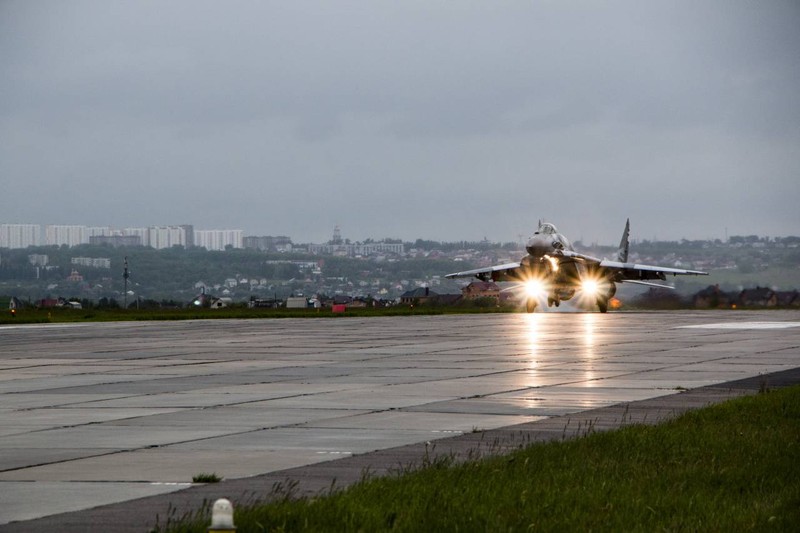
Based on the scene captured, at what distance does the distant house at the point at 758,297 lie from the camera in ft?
307

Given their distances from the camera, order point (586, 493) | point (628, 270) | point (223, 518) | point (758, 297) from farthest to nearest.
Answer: point (758, 297), point (628, 270), point (586, 493), point (223, 518)

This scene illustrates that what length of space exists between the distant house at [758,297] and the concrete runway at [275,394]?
181 ft

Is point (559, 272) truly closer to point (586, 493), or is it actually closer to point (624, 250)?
point (624, 250)

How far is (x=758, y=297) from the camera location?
9481cm

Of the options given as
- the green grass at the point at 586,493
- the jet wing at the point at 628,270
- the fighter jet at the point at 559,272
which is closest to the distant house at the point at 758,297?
the jet wing at the point at 628,270

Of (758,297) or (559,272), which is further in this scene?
(758,297)

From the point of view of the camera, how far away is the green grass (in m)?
8.55

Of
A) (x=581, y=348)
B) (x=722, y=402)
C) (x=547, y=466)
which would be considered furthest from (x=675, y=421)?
(x=581, y=348)

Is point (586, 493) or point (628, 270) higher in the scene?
point (628, 270)

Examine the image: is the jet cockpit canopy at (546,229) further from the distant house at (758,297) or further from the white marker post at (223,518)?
the white marker post at (223,518)

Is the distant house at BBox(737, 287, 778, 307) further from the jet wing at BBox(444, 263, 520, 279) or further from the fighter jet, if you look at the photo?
the jet wing at BBox(444, 263, 520, 279)

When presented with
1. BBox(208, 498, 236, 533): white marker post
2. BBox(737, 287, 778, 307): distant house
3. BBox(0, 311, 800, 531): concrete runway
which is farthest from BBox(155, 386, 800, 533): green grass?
BBox(737, 287, 778, 307): distant house

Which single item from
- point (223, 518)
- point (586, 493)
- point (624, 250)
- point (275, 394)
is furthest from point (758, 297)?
point (223, 518)

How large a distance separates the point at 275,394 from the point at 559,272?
54248 millimetres
